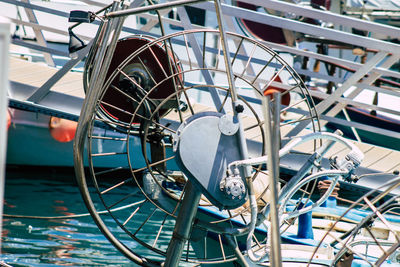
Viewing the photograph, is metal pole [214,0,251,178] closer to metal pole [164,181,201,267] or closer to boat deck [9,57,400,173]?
metal pole [164,181,201,267]

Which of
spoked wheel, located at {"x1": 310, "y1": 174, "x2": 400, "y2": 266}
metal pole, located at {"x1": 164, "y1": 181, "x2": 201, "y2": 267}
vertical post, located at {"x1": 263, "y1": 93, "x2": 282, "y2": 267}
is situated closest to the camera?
vertical post, located at {"x1": 263, "y1": 93, "x2": 282, "y2": 267}

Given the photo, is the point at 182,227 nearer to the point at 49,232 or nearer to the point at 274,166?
the point at 274,166

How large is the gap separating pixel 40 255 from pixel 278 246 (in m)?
4.09

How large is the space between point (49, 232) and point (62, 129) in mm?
2935

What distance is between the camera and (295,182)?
8.77 feet

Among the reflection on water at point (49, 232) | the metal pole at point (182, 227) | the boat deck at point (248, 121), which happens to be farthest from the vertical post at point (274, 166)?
the boat deck at point (248, 121)

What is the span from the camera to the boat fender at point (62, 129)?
29.4ft

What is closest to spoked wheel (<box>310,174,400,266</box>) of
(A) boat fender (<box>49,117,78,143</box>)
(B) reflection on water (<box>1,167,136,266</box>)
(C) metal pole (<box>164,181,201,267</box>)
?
(C) metal pole (<box>164,181,201,267</box>)

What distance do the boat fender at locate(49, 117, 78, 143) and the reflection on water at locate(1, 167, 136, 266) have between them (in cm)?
77

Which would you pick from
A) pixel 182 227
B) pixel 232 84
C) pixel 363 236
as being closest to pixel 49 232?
pixel 363 236

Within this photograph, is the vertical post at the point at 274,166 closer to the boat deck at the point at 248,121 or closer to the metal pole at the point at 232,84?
the metal pole at the point at 232,84

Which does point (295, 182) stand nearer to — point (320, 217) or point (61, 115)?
point (320, 217)

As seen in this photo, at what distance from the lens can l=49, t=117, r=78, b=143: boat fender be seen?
897cm

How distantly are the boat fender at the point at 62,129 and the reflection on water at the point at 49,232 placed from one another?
77 cm
